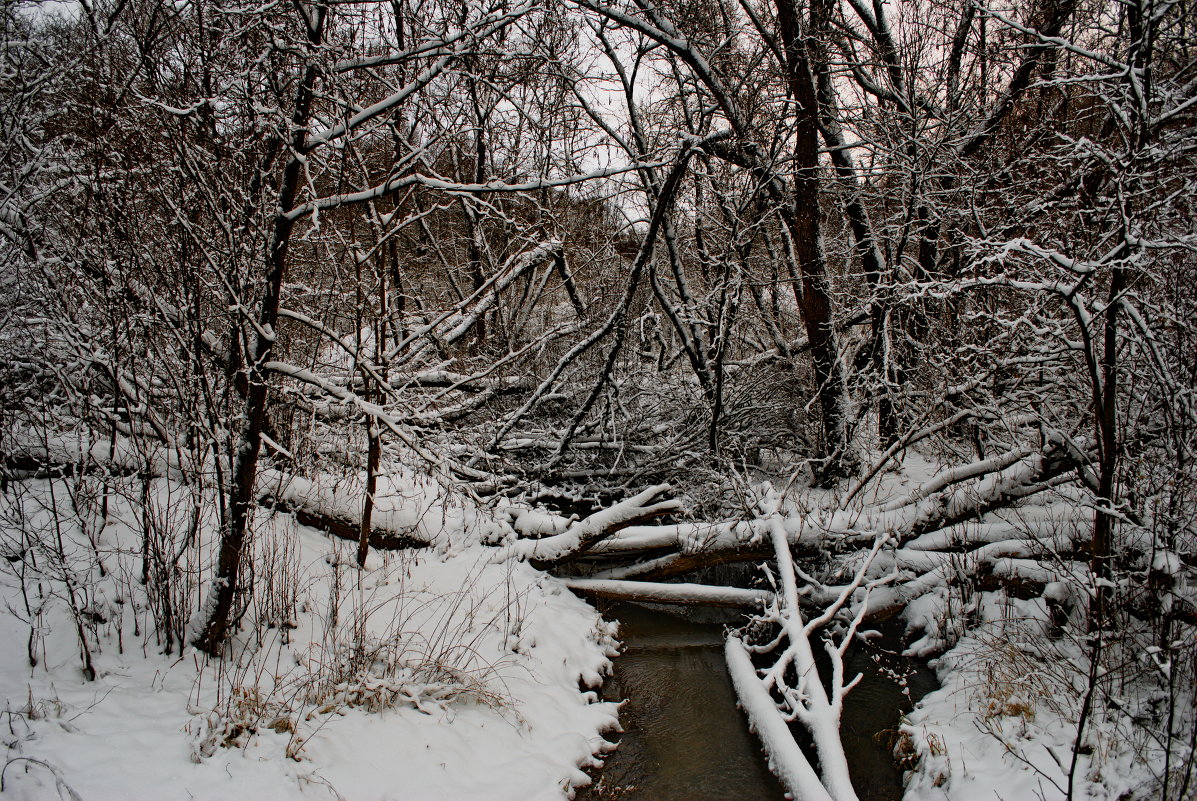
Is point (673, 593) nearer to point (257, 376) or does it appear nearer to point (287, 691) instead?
point (287, 691)

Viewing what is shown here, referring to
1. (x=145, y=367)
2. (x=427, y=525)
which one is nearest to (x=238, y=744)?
(x=145, y=367)

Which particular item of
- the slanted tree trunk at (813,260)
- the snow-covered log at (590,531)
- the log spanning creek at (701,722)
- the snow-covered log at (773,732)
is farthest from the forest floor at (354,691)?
the slanted tree trunk at (813,260)

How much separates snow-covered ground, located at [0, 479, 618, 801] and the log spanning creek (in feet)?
0.92

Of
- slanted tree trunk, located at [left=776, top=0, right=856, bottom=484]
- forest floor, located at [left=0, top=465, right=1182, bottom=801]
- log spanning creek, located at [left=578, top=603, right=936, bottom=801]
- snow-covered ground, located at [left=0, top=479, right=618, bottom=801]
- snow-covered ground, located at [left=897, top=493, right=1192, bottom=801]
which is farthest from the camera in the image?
slanted tree trunk, located at [left=776, top=0, right=856, bottom=484]

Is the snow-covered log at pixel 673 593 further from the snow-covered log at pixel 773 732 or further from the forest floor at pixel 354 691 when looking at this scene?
the forest floor at pixel 354 691

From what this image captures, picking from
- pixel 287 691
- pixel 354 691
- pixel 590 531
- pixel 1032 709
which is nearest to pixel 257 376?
pixel 287 691

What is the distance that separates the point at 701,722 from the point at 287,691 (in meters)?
2.87

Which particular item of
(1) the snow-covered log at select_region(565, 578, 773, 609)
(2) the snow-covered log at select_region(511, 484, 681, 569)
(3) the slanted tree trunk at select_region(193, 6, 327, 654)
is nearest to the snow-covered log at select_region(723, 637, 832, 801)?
(1) the snow-covered log at select_region(565, 578, 773, 609)

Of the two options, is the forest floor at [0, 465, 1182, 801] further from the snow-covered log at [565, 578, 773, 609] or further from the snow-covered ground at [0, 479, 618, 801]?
the snow-covered log at [565, 578, 773, 609]

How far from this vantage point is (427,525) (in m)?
6.13

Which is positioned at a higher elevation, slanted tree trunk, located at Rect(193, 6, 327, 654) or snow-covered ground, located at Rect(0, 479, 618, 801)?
slanted tree trunk, located at Rect(193, 6, 327, 654)

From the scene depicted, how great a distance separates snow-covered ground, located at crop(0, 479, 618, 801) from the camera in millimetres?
2852

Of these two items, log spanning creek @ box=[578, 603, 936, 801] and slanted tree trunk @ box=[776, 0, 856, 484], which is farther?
slanted tree trunk @ box=[776, 0, 856, 484]

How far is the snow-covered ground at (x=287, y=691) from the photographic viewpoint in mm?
2852
